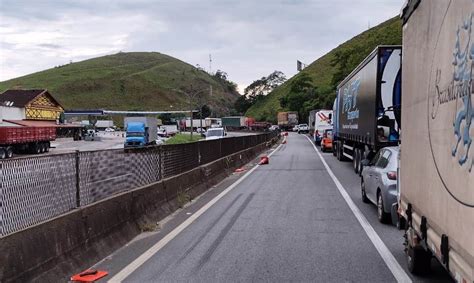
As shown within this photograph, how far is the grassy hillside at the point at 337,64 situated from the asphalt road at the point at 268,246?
5412cm

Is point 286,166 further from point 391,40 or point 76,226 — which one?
point 391,40

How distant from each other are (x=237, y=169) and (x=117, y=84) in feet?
559

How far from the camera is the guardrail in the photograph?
19.9 feet

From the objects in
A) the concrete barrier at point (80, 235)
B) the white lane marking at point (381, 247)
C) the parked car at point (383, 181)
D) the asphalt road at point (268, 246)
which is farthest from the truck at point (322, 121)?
the concrete barrier at point (80, 235)

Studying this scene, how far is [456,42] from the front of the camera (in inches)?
165

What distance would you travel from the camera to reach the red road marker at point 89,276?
6418 mm

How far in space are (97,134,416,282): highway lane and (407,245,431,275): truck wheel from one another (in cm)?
33

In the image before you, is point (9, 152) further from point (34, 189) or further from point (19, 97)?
point (19, 97)

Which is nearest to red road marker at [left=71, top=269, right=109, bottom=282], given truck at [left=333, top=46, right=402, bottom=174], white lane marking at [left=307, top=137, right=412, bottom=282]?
white lane marking at [left=307, top=137, right=412, bottom=282]

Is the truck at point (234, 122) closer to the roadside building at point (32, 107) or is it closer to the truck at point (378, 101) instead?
the roadside building at point (32, 107)

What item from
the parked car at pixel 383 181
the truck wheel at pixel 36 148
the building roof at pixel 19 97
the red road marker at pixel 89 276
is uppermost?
the building roof at pixel 19 97

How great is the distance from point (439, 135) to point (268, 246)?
14.5 feet

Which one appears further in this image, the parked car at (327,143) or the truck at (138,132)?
the truck at (138,132)

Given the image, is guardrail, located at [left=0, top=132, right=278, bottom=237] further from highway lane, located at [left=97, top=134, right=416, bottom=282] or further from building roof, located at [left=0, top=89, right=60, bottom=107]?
building roof, located at [left=0, top=89, right=60, bottom=107]
